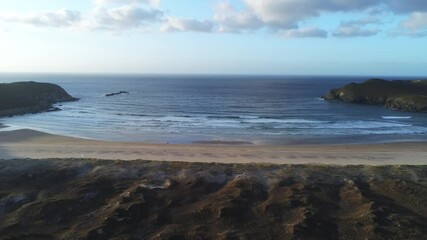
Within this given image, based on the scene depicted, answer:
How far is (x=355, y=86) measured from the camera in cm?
12838

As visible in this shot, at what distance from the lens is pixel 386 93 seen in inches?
4574

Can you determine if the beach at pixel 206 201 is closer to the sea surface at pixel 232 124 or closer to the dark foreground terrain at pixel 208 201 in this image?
the dark foreground terrain at pixel 208 201

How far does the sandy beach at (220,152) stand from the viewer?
4125 centimetres

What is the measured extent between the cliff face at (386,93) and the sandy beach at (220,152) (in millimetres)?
50571

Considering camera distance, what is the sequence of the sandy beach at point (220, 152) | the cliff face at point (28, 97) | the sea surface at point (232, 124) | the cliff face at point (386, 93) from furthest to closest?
the cliff face at point (386, 93)
the cliff face at point (28, 97)
the sea surface at point (232, 124)
the sandy beach at point (220, 152)

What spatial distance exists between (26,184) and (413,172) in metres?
28.1

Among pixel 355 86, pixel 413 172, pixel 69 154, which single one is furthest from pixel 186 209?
pixel 355 86

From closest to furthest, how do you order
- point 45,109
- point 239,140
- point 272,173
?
point 272,173 → point 239,140 → point 45,109

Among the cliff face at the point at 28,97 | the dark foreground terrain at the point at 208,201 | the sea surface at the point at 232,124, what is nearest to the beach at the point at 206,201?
the dark foreground terrain at the point at 208,201

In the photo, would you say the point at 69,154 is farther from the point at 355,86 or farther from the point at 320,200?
the point at 355,86

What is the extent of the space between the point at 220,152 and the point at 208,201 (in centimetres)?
1932

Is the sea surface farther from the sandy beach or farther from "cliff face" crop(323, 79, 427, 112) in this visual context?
"cliff face" crop(323, 79, 427, 112)

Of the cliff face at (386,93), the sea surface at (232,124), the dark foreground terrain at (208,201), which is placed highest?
the cliff face at (386,93)

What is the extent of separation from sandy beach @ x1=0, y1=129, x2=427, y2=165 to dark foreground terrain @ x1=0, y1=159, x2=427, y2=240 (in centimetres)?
748
